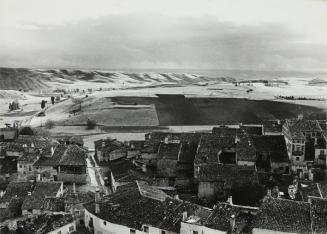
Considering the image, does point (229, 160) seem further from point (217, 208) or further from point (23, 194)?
point (23, 194)

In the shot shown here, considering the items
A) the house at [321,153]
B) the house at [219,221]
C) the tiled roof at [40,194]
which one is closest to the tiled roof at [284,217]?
the house at [219,221]

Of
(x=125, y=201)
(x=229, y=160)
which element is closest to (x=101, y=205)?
(x=125, y=201)

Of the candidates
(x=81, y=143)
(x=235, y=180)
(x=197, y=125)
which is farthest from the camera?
(x=197, y=125)

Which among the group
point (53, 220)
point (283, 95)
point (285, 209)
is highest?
point (283, 95)

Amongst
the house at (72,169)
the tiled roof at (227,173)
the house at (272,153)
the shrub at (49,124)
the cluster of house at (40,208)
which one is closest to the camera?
the cluster of house at (40,208)

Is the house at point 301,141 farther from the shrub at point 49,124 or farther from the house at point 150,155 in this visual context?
the shrub at point 49,124

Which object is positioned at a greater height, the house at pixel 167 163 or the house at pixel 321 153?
the house at pixel 321 153

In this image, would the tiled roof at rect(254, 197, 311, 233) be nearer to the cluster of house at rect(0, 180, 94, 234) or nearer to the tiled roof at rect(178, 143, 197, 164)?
the cluster of house at rect(0, 180, 94, 234)
